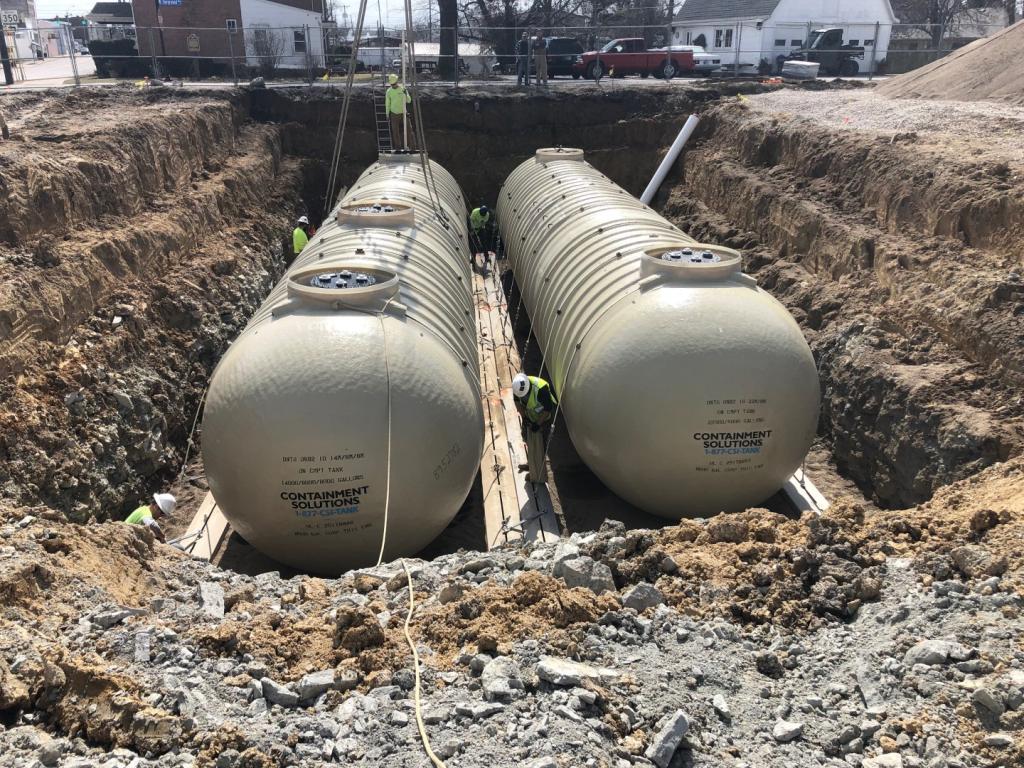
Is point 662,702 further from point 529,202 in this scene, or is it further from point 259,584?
point 529,202

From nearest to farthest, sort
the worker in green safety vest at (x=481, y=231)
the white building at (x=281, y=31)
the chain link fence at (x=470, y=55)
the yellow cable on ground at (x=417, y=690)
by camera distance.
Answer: the yellow cable on ground at (x=417, y=690) < the worker in green safety vest at (x=481, y=231) < the chain link fence at (x=470, y=55) < the white building at (x=281, y=31)

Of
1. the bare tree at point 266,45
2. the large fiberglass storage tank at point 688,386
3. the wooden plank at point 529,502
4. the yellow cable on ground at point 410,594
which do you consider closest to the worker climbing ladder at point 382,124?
the bare tree at point 266,45

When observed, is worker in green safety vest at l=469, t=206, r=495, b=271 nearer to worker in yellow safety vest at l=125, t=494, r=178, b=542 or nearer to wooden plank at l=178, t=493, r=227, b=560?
wooden plank at l=178, t=493, r=227, b=560

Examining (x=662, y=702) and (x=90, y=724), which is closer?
(x=90, y=724)

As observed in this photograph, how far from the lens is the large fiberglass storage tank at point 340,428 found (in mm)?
6480

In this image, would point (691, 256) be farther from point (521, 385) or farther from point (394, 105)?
point (394, 105)

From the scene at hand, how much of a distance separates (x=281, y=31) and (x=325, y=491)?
3534 cm

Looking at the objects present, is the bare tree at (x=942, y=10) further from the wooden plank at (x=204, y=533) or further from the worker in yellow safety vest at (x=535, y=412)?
the wooden plank at (x=204, y=533)

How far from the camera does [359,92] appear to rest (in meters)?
23.4

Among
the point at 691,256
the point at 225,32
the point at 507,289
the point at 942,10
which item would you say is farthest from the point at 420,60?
the point at 942,10

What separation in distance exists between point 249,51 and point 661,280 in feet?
107

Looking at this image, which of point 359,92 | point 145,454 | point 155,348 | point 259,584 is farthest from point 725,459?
point 359,92

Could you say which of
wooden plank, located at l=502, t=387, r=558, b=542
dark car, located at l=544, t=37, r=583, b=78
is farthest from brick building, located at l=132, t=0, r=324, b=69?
wooden plank, located at l=502, t=387, r=558, b=542

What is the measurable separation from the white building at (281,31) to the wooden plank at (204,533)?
95.0 feet
